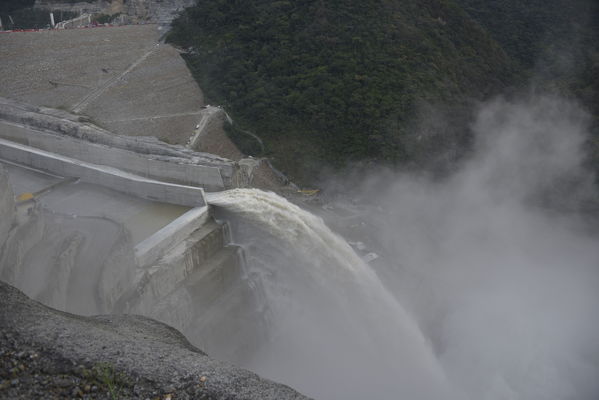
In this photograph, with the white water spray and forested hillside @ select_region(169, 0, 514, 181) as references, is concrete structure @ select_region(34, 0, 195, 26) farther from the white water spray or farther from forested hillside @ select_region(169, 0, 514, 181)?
the white water spray

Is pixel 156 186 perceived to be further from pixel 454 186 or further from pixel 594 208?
pixel 594 208

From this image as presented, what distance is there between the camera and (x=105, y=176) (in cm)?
1310

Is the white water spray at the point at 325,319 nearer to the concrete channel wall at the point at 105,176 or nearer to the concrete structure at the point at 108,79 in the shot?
the concrete channel wall at the point at 105,176

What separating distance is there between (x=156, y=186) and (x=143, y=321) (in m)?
4.84

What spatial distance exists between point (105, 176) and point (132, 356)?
735 centimetres

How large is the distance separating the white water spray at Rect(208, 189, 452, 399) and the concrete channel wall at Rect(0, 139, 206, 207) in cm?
65

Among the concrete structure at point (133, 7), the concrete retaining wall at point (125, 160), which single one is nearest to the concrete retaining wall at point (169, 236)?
the concrete retaining wall at point (125, 160)

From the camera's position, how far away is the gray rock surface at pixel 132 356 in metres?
6.32

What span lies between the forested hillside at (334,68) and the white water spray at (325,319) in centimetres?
764

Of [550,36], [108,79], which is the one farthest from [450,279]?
[550,36]

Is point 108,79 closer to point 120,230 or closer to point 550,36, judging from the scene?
point 120,230

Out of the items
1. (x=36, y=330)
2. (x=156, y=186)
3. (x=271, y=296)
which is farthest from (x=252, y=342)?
(x=36, y=330)

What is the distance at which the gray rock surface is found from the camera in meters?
6.32

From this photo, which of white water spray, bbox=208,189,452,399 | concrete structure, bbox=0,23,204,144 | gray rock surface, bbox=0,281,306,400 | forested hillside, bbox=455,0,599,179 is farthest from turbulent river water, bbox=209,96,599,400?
concrete structure, bbox=0,23,204,144
